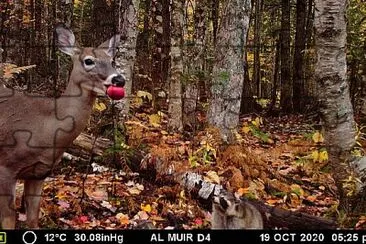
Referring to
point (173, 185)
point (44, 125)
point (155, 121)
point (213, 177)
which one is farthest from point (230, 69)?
point (44, 125)

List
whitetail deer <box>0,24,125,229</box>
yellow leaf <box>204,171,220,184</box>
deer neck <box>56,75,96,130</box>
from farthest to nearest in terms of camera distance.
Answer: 1. yellow leaf <box>204,171,220,184</box>
2. deer neck <box>56,75,96,130</box>
3. whitetail deer <box>0,24,125,229</box>

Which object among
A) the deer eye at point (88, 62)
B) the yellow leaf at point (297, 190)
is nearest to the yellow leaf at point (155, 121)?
the yellow leaf at point (297, 190)

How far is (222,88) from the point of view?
907cm

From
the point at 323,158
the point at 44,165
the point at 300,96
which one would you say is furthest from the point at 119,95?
the point at 300,96

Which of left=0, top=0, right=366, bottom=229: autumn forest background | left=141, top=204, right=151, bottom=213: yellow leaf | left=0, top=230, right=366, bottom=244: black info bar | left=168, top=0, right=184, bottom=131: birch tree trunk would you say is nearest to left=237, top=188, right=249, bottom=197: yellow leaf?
left=0, top=0, right=366, bottom=229: autumn forest background

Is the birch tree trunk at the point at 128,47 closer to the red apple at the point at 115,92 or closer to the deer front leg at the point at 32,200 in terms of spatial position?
the deer front leg at the point at 32,200

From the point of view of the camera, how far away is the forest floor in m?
6.93

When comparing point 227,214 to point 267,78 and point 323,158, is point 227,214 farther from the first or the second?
point 267,78

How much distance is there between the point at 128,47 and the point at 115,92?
4.02 metres

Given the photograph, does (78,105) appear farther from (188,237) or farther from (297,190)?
(297,190)

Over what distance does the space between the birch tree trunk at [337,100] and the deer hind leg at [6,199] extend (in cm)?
343

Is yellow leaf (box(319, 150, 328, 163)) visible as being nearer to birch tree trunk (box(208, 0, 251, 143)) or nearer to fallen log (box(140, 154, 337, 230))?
birch tree trunk (box(208, 0, 251, 143))

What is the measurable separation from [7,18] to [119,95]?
1285 cm

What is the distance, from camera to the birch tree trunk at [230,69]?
8.96 metres
